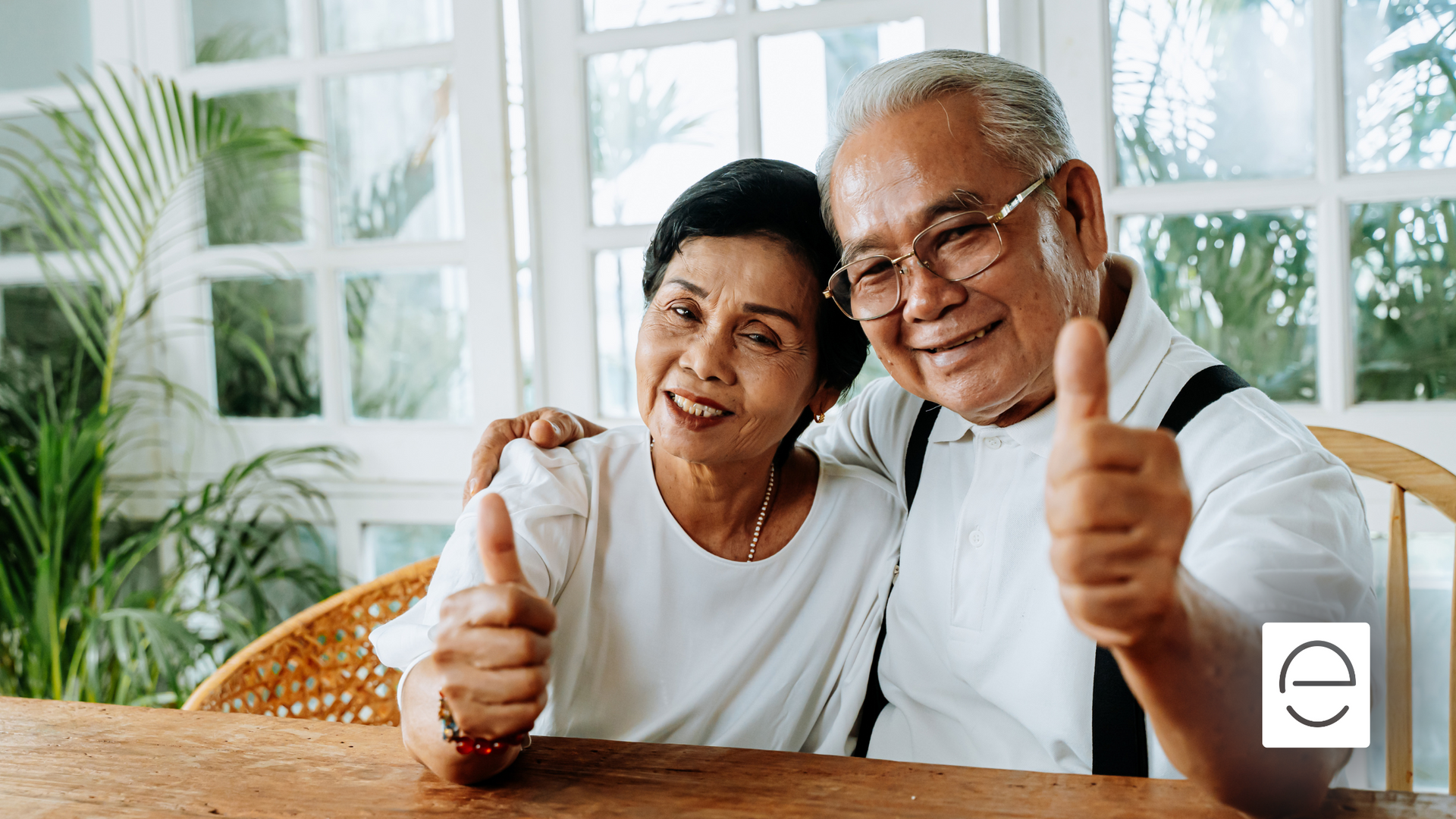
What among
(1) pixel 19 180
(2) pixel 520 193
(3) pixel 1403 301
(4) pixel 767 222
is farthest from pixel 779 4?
(1) pixel 19 180

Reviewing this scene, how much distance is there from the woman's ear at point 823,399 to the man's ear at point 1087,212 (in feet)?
1.14

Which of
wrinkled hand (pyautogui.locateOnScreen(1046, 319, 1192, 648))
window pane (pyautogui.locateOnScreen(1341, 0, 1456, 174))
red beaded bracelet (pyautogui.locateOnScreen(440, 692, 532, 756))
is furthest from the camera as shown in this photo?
window pane (pyautogui.locateOnScreen(1341, 0, 1456, 174))

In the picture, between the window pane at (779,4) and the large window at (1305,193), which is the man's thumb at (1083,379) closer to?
the large window at (1305,193)

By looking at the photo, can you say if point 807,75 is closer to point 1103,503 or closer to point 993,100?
point 993,100

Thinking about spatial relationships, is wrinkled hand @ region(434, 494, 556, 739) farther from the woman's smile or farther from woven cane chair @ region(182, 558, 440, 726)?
woven cane chair @ region(182, 558, 440, 726)

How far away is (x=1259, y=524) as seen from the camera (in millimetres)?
789

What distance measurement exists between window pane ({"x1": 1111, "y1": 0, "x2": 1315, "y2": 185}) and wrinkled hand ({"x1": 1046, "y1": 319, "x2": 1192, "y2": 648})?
149 cm

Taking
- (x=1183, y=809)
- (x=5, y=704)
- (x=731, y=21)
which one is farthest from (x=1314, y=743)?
(x=731, y=21)

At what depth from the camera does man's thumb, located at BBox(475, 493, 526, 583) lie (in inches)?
27.4

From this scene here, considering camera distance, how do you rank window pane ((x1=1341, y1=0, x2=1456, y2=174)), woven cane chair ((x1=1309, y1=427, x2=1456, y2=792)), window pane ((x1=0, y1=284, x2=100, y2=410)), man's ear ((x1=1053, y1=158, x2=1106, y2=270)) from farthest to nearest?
window pane ((x1=0, y1=284, x2=100, y2=410)) → window pane ((x1=1341, y1=0, x2=1456, y2=174)) → woven cane chair ((x1=1309, y1=427, x2=1456, y2=792)) → man's ear ((x1=1053, y1=158, x2=1106, y2=270))

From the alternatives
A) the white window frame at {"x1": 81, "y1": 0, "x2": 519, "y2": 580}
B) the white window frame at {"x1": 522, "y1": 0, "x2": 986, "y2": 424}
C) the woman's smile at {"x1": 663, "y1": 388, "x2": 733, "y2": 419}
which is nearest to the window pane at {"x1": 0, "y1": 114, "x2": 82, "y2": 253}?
the white window frame at {"x1": 81, "y1": 0, "x2": 519, "y2": 580}

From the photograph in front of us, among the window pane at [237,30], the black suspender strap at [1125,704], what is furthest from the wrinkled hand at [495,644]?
the window pane at [237,30]

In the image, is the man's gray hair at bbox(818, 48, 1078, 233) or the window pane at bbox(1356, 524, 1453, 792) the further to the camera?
the window pane at bbox(1356, 524, 1453, 792)

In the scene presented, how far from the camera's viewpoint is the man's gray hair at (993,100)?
3.33 ft
